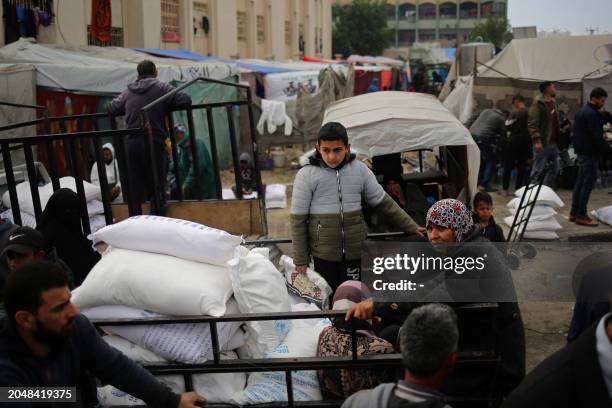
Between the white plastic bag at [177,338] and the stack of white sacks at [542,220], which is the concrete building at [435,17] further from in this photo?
the white plastic bag at [177,338]

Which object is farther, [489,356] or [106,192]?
[106,192]

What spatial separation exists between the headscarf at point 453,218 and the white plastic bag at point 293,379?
0.76 meters

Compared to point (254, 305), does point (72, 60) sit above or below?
above

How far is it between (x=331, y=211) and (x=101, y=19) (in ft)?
38.9

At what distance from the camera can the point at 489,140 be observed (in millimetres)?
11414

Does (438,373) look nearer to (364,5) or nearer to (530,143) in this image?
(530,143)

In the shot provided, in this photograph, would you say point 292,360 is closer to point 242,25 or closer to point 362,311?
point 362,311

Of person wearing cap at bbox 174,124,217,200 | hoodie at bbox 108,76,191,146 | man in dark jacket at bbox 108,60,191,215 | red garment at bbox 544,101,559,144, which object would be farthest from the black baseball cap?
red garment at bbox 544,101,559,144

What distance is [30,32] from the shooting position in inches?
472

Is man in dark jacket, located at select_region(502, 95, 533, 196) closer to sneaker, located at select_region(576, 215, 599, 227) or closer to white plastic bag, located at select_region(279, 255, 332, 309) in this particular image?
sneaker, located at select_region(576, 215, 599, 227)

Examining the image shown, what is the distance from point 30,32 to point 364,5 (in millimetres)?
48528

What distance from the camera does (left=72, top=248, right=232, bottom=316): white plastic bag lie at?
9.37 feet

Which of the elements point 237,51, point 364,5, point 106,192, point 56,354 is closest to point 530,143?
point 106,192

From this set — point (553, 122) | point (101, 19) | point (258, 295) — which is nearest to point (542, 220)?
point (553, 122)
